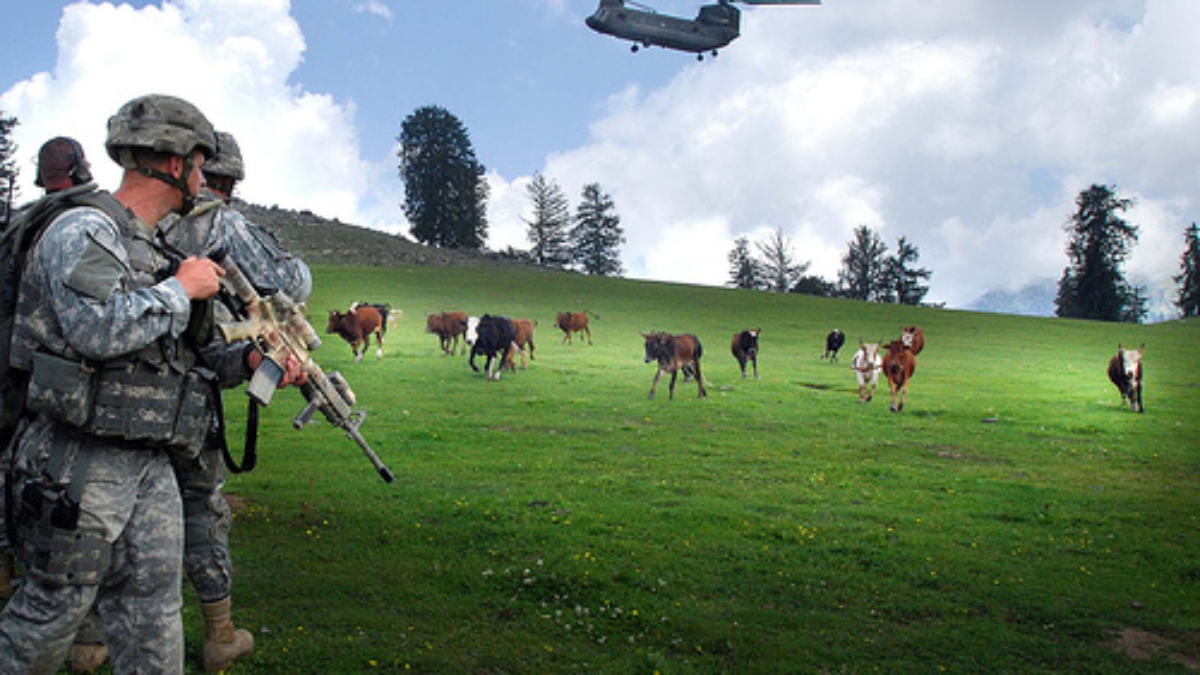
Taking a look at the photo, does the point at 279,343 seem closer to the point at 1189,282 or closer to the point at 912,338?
the point at 912,338

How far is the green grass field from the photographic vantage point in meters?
6.30

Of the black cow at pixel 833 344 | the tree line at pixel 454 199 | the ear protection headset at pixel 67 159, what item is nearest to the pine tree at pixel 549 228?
the tree line at pixel 454 199

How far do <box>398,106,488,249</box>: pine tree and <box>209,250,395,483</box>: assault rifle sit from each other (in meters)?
29.9

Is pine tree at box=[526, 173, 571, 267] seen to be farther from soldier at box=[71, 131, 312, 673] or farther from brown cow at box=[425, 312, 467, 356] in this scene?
soldier at box=[71, 131, 312, 673]

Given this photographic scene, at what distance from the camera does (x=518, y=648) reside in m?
6.05

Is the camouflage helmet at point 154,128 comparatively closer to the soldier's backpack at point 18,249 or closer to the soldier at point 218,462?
the soldier's backpack at point 18,249

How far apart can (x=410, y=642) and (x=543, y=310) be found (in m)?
27.3

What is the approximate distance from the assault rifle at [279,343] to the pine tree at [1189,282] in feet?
114

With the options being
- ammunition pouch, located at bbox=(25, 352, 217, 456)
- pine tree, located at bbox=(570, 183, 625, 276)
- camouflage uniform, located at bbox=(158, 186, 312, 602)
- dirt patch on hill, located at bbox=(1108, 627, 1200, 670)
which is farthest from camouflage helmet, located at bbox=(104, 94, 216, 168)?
pine tree, located at bbox=(570, 183, 625, 276)

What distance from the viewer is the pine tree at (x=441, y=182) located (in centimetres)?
3391

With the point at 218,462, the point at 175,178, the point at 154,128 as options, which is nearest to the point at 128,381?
the point at 175,178

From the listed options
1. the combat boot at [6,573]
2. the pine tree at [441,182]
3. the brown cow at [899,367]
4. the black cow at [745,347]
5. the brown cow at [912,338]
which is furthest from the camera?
the pine tree at [441,182]

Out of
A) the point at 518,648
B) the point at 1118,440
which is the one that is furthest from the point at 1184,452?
the point at 518,648

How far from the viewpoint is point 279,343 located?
190 inches
